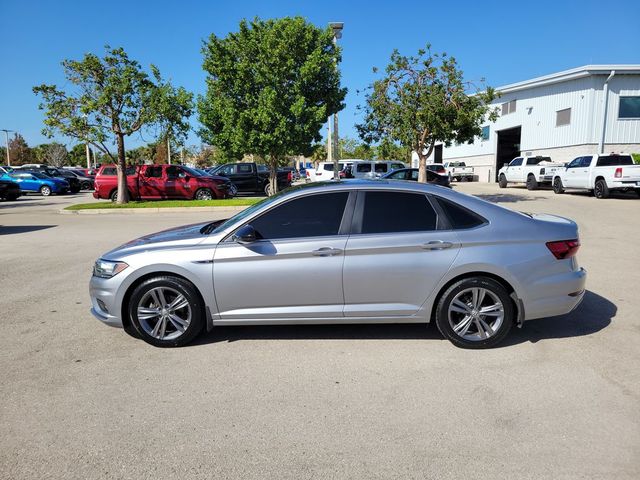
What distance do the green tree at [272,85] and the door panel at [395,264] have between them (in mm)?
14840

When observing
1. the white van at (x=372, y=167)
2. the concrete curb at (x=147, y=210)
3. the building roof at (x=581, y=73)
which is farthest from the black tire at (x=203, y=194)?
the building roof at (x=581, y=73)

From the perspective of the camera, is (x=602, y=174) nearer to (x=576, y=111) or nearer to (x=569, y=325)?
(x=576, y=111)

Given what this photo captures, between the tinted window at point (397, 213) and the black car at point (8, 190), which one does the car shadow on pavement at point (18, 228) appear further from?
the black car at point (8, 190)

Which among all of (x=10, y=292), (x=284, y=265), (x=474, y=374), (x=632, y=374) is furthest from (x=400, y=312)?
(x=10, y=292)

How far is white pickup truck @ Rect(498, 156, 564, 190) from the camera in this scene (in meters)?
26.3

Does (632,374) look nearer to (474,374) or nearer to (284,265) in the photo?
(474,374)

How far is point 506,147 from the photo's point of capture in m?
40.9

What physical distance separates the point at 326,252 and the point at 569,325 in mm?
2820

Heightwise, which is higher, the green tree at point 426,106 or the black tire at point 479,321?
the green tree at point 426,106

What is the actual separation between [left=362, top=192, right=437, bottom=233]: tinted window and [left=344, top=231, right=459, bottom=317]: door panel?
101 mm

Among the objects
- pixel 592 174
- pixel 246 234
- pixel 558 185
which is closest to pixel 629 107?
pixel 558 185

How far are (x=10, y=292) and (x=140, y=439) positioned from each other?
4750mm

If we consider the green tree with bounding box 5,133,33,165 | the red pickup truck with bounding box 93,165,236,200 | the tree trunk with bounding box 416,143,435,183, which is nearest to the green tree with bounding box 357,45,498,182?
the tree trunk with bounding box 416,143,435,183

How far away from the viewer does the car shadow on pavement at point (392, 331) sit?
4684 mm
